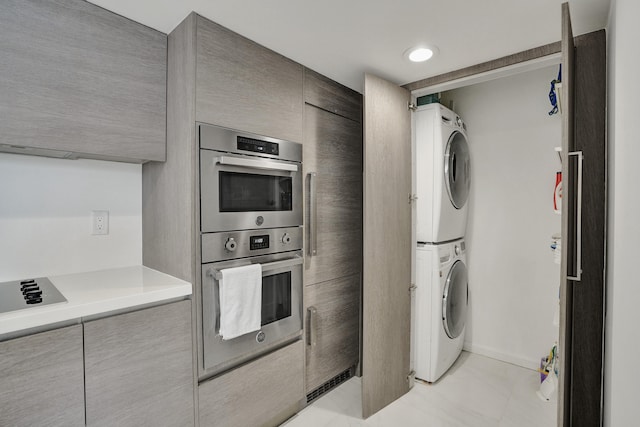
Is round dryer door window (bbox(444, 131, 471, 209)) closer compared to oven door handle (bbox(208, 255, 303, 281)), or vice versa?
oven door handle (bbox(208, 255, 303, 281))

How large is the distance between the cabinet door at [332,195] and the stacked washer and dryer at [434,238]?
17.8 inches

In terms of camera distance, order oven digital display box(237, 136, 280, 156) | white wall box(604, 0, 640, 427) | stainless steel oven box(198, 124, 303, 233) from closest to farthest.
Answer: white wall box(604, 0, 640, 427) < stainless steel oven box(198, 124, 303, 233) < oven digital display box(237, 136, 280, 156)

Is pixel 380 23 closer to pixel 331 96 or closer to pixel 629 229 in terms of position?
pixel 331 96

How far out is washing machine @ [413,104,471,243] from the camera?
7.55 feet

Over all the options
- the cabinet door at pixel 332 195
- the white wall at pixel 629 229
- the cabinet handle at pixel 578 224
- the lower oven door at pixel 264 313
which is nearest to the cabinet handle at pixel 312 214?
the cabinet door at pixel 332 195

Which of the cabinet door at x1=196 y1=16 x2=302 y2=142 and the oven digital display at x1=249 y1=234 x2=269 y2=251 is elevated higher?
the cabinet door at x1=196 y1=16 x2=302 y2=142

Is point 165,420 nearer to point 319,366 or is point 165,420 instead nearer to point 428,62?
point 319,366

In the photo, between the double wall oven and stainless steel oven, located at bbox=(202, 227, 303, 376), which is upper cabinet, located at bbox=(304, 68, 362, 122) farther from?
stainless steel oven, located at bbox=(202, 227, 303, 376)

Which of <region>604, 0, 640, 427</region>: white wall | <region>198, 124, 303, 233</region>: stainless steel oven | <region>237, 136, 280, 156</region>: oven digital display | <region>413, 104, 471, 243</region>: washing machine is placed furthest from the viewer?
<region>413, 104, 471, 243</region>: washing machine

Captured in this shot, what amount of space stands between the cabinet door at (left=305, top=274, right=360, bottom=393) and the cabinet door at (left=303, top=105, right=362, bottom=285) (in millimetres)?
88

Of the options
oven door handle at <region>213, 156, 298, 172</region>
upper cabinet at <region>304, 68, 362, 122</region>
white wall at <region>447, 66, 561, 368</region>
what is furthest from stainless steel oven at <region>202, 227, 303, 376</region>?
white wall at <region>447, 66, 561, 368</region>

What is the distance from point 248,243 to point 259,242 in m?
0.06

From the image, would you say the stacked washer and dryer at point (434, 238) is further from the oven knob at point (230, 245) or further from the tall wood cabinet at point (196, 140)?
the oven knob at point (230, 245)

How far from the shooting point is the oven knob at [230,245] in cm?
155
